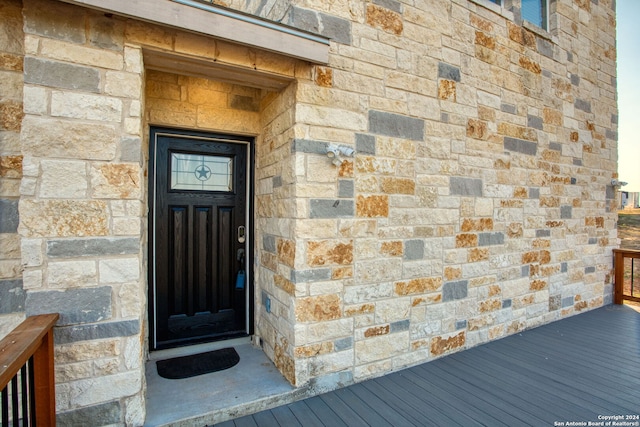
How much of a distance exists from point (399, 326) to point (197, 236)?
1990mm

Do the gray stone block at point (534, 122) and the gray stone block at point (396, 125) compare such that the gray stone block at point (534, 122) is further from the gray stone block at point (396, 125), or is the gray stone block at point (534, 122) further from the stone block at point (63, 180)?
the stone block at point (63, 180)

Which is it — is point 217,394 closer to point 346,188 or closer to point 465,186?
point 346,188

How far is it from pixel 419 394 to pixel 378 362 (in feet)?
1.22

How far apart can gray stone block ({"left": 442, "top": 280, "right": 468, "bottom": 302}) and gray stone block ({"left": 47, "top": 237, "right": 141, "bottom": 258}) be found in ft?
8.22

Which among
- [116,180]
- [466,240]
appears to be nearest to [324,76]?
[116,180]

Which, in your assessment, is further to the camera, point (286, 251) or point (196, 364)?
point (196, 364)

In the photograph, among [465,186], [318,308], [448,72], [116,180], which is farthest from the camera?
[465,186]

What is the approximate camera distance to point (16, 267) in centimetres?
184

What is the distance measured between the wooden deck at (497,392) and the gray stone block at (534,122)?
2377 millimetres

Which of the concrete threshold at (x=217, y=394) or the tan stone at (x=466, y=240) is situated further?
the tan stone at (x=466, y=240)

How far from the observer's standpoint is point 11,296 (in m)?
1.84

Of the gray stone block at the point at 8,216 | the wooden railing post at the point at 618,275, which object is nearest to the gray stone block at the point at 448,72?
the gray stone block at the point at 8,216

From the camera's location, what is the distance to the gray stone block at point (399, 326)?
262 centimetres

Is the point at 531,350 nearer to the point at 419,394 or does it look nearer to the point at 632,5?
the point at 419,394
